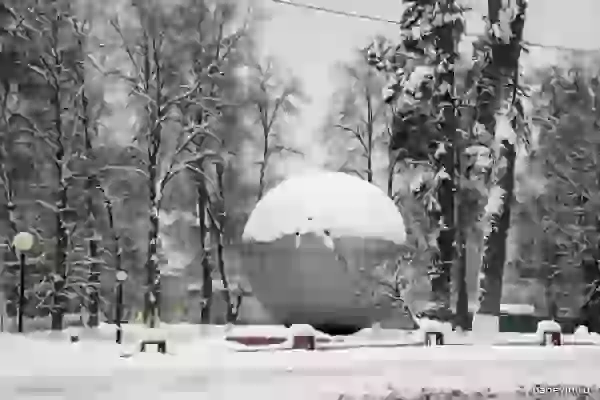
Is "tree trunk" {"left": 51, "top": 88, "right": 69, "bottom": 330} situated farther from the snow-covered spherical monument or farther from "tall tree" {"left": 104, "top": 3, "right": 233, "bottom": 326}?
the snow-covered spherical monument

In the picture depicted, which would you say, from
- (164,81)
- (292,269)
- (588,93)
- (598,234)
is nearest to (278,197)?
(292,269)

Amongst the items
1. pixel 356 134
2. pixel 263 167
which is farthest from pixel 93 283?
pixel 356 134

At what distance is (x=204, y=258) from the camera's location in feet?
116

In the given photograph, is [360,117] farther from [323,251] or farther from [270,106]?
[323,251]

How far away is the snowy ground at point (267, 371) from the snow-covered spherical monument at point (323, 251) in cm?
171

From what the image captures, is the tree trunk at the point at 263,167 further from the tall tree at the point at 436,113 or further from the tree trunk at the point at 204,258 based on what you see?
the tall tree at the point at 436,113

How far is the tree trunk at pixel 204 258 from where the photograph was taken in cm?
3528

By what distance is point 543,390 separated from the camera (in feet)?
42.7

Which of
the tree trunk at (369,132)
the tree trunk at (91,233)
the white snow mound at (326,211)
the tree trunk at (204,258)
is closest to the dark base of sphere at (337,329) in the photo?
the white snow mound at (326,211)

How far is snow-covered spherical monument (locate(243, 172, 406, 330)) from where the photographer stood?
22703mm

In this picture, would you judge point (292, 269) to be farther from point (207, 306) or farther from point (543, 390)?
point (207, 306)

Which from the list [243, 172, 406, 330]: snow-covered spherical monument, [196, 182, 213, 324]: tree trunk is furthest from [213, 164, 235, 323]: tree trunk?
[243, 172, 406, 330]: snow-covered spherical monument

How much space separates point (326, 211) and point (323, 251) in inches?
43.3

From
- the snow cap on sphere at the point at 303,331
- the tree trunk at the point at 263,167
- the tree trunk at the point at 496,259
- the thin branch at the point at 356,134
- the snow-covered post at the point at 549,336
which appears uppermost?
the thin branch at the point at 356,134
